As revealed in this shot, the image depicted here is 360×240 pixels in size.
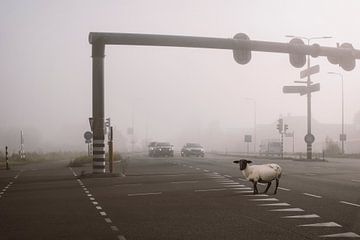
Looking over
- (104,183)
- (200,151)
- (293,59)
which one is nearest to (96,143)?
(104,183)

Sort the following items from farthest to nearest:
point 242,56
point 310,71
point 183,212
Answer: point 310,71 → point 242,56 → point 183,212

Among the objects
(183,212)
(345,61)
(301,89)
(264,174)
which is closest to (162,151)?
(301,89)

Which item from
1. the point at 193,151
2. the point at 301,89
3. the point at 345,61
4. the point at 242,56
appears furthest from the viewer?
the point at 193,151

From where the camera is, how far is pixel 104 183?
87.4ft

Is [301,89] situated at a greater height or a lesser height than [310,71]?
lesser

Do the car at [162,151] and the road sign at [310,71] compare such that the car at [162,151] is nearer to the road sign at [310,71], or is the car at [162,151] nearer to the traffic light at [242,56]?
the road sign at [310,71]

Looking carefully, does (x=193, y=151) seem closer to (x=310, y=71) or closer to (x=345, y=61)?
(x=310, y=71)

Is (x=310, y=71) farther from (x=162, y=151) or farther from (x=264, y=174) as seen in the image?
(x=264, y=174)

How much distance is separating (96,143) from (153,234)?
67.1ft

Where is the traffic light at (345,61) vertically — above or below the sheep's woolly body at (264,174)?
above

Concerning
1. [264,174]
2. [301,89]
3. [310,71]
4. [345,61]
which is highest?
[310,71]

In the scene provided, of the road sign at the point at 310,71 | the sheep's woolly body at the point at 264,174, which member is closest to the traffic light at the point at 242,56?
the sheep's woolly body at the point at 264,174

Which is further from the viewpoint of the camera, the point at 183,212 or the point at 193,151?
the point at 193,151

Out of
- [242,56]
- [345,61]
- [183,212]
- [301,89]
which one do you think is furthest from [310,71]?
[183,212]
